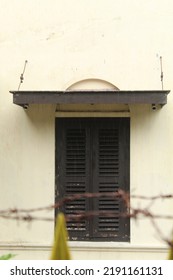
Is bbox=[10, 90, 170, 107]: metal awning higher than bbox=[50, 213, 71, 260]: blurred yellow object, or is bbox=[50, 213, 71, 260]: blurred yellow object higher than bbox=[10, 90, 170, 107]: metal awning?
bbox=[10, 90, 170, 107]: metal awning

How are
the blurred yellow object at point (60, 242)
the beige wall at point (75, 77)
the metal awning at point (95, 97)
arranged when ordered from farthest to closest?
the beige wall at point (75, 77) → the metal awning at point (95, 97) → the blurred yellow object at point (60, 242)

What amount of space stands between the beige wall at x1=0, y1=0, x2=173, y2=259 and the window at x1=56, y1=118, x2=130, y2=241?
0.11 m

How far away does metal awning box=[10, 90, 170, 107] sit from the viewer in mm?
6766

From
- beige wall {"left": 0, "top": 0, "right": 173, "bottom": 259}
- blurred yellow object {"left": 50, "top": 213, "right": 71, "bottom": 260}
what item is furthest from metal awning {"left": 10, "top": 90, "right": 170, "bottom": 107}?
blurred yellow object {"left": 50, "top": 213, "right": 71, "bottom": 260}

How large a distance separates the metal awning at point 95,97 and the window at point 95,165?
0.73 meters

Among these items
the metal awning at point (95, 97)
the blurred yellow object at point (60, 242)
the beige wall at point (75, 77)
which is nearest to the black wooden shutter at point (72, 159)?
the beige wall at point (75, 77)

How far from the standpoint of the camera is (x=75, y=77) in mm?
7434

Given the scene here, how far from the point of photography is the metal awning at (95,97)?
677 centimetres

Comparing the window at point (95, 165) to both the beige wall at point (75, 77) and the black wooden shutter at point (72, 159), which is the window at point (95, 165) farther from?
the beige wall at point (75, 77)

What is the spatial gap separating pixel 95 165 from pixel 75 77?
108cm

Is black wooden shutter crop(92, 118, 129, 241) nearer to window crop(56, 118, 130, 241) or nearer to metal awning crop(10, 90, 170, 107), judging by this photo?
window crop(56, 118, 130, 241)

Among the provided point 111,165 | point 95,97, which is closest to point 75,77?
point 95,97

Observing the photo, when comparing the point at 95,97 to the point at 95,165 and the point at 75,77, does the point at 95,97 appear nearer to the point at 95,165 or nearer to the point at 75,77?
the point at 75,77
